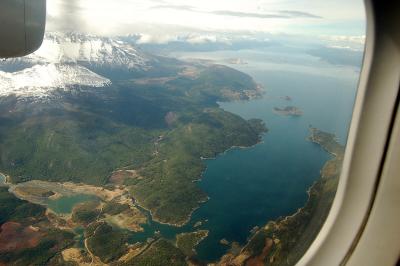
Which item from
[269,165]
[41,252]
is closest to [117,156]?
[41,252]

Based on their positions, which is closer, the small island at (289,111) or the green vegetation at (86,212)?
the small island at (289,111)

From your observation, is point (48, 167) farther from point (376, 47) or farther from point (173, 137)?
point (376, 47)

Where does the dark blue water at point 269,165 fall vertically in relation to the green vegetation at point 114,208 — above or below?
above

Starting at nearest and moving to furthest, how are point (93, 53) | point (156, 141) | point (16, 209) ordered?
1. point (16, 209)
2. point (93, 53)
3. point (156, 141)

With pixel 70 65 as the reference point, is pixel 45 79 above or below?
below

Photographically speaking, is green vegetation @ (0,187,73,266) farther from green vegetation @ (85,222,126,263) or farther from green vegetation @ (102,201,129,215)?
green vegetation @ (102,201,129,215)

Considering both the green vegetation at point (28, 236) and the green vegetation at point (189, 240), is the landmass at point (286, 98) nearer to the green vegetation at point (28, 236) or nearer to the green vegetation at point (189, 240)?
the green vegetation at point (189, 240)

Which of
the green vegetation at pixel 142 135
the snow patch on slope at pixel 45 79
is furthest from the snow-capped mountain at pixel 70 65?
the green vegetation at pixel 142 135

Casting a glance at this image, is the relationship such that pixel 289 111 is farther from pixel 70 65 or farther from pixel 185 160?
pixel 70 65
